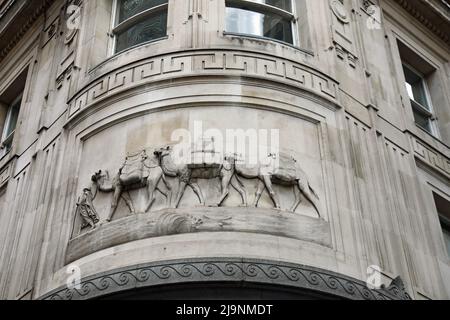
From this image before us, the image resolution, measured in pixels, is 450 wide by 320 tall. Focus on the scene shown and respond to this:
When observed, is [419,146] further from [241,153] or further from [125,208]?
[125,208]

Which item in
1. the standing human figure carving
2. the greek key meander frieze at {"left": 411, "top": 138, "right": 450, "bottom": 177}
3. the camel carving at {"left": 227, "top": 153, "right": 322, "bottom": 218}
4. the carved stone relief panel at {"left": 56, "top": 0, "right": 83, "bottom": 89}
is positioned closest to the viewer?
the camel carving at {"left": 227, "top": 153, "right": 322, "bottom": 218}

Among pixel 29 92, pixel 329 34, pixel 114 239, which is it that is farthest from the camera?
pixel 29 92

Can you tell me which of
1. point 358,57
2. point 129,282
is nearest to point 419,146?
point 358,57

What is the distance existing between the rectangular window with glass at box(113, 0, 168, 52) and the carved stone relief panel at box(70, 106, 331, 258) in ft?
9.56

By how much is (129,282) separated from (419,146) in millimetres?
8519

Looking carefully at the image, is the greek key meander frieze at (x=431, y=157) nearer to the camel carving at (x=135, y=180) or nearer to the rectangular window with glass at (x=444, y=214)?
the rectangular window with glass at (x=444, y=214)

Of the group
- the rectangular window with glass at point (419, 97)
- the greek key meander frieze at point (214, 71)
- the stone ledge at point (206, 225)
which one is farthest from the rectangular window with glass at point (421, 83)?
the stone ledge at point (206, 225)

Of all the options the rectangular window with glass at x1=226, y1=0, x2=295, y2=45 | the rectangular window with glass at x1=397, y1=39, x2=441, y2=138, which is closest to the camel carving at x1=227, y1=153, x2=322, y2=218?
the rectangular window with glass at x1=226, y1=0, x2=295, y2=45

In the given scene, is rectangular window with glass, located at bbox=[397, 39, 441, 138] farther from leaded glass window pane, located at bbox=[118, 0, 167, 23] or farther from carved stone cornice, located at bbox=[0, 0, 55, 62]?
carved stone cornice, located at bbox=[0, 0, 55, 62]

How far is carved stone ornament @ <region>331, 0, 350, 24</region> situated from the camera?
17.7 metres

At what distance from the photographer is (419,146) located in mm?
17453

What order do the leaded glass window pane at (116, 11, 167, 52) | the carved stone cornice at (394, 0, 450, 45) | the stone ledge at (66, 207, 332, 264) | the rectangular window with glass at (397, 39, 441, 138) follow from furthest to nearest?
1. the carved stone cornice at (394, 0, 450, 45)
2. the rectangular window with glass at (397, 39, 441, 138)
3. the leaded glass window pane at (116, 11, 167, 52)
4. the stone ledge at (66, 207, 332, 264)

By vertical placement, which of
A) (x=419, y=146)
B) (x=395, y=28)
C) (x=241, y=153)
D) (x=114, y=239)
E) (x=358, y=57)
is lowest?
(x=114, y=239)

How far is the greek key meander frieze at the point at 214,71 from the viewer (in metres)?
14.9
